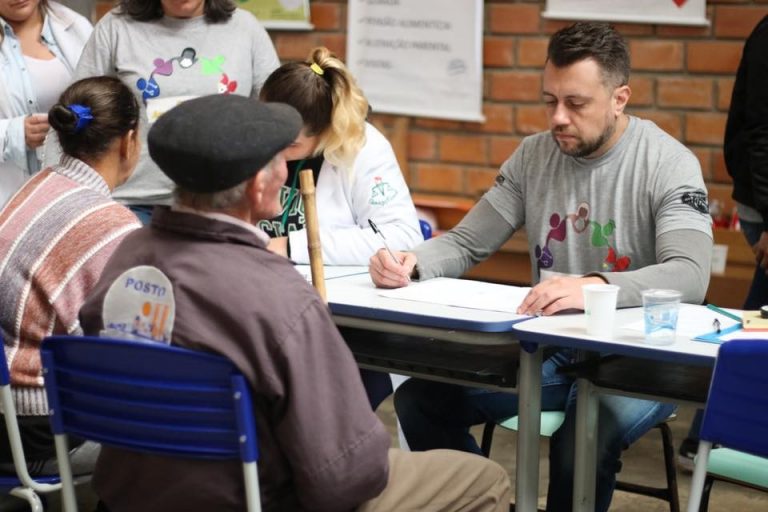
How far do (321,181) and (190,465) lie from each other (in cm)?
132

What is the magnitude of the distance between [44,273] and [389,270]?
0.74 m

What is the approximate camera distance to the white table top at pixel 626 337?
2.00 m

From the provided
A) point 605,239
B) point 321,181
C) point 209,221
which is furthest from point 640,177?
point 209,221

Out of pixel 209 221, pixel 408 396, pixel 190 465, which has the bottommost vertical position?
pixel 408 396

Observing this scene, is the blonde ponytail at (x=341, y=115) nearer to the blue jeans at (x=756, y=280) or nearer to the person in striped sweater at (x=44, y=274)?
the person in striped sweater at (x=44, y=274)

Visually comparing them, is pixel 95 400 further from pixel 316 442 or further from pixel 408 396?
pixel 408 396

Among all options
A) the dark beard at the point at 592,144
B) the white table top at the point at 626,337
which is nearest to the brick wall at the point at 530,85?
the dark beard at the point at 592,144

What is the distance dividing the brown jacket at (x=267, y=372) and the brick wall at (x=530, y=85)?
2455mm

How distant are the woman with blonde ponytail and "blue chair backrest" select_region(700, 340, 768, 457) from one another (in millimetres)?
1205

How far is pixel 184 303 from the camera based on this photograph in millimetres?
1662

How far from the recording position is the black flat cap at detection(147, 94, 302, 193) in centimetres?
170

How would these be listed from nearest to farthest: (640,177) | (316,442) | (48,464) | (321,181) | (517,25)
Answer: (316,442), (48,464), (640,177), (321,181), (517,25)

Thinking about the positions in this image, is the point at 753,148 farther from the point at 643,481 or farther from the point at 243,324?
the point at 243,324

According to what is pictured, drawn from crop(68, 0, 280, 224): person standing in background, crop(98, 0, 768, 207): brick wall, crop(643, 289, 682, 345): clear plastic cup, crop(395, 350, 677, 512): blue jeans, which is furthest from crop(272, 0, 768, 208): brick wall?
crop(643, 289, 682, 345): clear plastic cup
